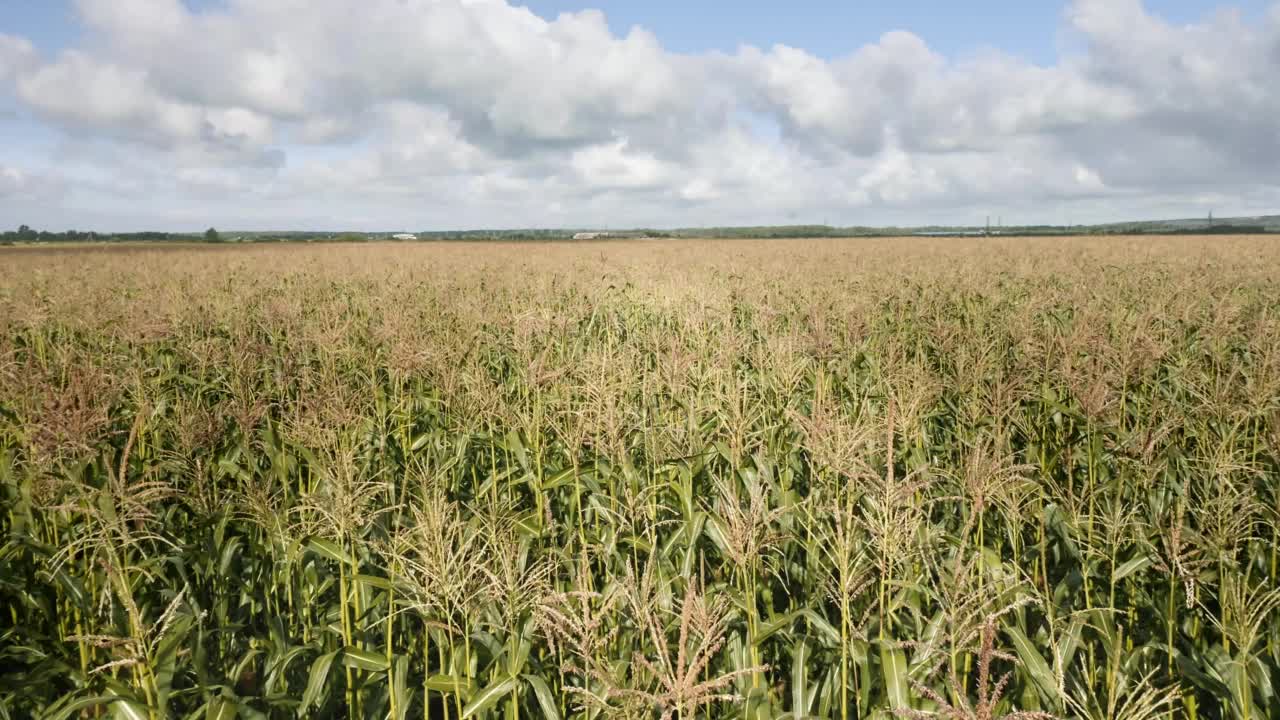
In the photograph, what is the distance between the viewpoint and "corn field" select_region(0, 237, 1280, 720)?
2488 mm

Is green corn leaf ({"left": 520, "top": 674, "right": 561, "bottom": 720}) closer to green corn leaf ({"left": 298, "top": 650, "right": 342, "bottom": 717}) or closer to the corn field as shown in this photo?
the corn field

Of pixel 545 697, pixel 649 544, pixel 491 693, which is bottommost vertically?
pixel 545 697

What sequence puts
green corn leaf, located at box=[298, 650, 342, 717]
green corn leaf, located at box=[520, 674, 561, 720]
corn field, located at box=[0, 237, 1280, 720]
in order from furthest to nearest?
green corn leaf, located at box=[298, 650, 342, 717], green corn leaf, located at box=[520, 674, 561, 720], corn field, located at box=[0, 237, 1280, 720]

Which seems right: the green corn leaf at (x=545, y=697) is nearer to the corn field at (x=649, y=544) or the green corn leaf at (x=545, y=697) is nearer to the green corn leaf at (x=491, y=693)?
the corn field at (x=649, y=544)

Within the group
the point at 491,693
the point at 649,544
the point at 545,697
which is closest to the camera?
the point at 491,693

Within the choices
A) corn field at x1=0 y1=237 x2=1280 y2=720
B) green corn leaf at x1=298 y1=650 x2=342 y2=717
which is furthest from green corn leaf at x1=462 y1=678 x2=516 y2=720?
green corn leaf at x1=298 y1=650 x2=342 y2=717

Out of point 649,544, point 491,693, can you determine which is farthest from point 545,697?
point 649,544

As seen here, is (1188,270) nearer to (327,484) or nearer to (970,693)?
(970,693)

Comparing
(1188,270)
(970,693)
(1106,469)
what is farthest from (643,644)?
(1188,270)

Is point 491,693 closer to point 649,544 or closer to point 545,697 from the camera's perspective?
point 545,697

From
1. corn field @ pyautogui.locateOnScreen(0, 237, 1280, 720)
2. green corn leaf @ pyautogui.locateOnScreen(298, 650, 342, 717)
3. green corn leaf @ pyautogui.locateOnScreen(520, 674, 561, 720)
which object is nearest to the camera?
corn field @ pyautogui.locateOnScreen(0, 237, 1280, 720)

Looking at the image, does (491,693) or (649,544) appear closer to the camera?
(491,693)

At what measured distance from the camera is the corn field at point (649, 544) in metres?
2.49

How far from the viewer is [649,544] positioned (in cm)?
351
